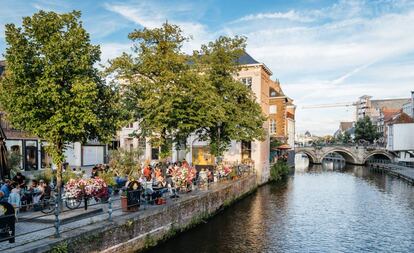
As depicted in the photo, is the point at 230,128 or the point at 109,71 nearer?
the point at 109,71

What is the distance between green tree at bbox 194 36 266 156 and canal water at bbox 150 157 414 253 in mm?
5334

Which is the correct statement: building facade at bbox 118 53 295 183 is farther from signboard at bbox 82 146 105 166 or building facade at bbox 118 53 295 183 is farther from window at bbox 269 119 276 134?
window at bbox 269 119 276 134

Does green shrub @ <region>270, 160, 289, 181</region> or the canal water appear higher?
green shrub @ <region>270, 160, 289, 181</region>

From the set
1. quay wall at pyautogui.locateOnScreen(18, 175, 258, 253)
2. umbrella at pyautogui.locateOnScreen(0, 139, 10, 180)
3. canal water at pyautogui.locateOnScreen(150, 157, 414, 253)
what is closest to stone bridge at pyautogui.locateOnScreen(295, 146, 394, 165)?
canal water at pyautogui.locateOnScreen(150, 157, 414, 253)

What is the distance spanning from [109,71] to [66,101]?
922 cm

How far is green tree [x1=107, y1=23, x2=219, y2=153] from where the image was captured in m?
21.4

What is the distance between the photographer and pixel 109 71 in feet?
72.5

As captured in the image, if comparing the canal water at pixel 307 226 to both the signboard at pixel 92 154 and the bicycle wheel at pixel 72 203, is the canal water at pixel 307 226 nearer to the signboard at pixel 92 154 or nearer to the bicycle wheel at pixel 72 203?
the bicycle wheel at pixel 72 203

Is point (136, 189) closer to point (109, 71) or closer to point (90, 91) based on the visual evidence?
point (90, 91)

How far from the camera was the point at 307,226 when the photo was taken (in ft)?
68.7

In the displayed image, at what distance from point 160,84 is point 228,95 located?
9.87 metres

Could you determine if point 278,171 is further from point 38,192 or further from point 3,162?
point 3,162

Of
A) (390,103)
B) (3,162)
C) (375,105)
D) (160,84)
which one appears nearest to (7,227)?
(3,162)

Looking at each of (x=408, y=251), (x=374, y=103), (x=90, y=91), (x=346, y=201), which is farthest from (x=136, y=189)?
(x=374, y=103)
